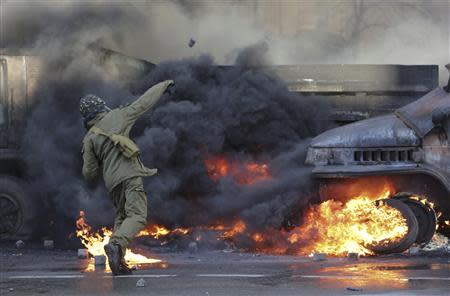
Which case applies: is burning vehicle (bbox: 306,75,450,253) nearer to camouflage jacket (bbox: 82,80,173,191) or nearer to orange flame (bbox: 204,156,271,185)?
orange flame (bbox: 204,156,271,185)

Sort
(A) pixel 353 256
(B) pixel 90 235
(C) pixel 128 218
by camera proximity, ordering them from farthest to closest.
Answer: (B) pixel 90 235 → (A) pixel 353 256 → (C) pixel 128 218

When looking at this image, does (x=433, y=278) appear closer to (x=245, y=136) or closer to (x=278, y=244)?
(x=278, y=244)

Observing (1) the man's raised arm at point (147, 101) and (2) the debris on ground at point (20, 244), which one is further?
(2) the debris on ground at point (20, 244)

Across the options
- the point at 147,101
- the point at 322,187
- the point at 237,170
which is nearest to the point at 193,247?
the point at 237,170

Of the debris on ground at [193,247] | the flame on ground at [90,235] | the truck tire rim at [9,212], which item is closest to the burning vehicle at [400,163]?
the debris on ground at [193,247]

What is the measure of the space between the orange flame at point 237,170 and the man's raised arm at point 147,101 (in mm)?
3257

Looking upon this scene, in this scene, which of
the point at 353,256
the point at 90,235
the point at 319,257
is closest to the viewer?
the point at 319,257

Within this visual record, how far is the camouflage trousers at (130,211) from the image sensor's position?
7.49 meters

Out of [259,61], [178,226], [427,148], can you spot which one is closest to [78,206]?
[178,226]

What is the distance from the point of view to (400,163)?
390 inches

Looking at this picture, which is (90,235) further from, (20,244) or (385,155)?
(385,155)

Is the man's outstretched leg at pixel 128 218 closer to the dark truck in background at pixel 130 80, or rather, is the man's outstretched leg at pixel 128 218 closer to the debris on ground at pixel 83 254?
the debris on ground at pixel 83 254

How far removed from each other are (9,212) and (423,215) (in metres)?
5.27

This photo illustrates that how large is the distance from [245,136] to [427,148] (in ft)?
7.97
